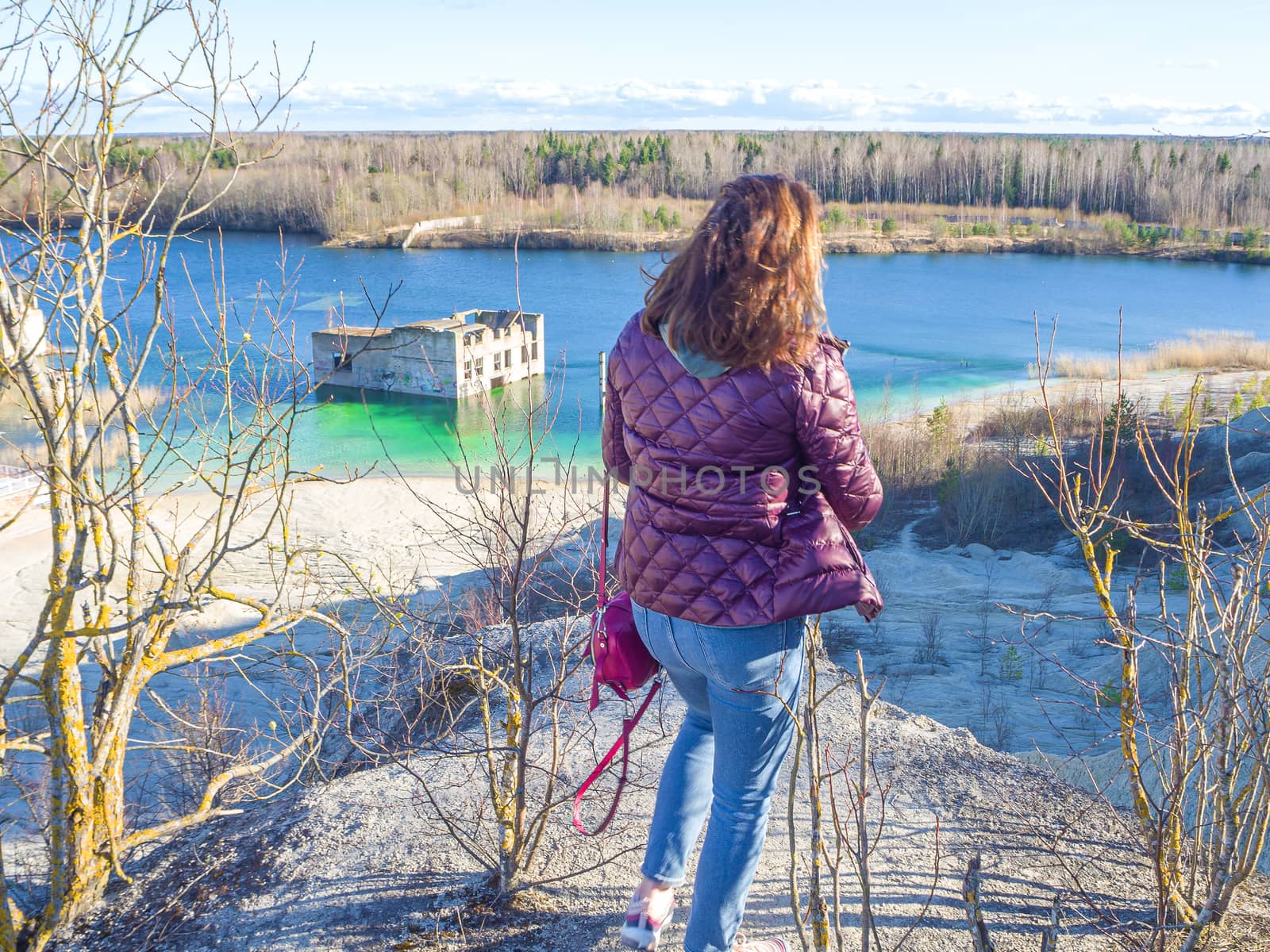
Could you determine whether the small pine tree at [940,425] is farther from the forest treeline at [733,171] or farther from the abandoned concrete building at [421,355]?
the forest treeline at [733,171]

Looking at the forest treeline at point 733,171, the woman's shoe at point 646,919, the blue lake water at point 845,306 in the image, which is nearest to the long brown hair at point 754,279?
the woman's shoe at point 646,919

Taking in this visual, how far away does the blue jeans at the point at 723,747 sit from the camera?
1.69 m

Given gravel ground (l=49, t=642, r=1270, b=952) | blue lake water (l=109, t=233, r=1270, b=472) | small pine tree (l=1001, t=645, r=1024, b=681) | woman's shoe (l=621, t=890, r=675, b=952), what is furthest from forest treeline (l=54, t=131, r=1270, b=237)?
woman's shoe (l=621, t=890, r=675, b=952)

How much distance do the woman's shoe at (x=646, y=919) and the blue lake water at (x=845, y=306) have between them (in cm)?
1442

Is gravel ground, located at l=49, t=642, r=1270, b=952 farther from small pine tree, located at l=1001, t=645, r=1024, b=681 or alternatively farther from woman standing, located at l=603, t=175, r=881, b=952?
small pine tree, located at l=1001, t=645, r=1024, b=681

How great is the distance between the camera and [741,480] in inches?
63.4

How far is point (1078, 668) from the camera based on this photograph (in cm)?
673

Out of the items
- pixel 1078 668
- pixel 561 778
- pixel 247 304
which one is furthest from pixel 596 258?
pixel 561 778

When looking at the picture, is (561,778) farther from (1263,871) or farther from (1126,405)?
(1126,405)

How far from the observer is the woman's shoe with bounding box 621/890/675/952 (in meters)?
2.03

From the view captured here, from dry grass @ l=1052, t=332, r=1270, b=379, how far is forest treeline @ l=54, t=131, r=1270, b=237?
32270 mm

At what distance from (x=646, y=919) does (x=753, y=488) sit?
103 centimetres

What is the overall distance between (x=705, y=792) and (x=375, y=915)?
0.96 meters

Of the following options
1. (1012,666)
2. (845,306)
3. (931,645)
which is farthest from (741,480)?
(845,306)
